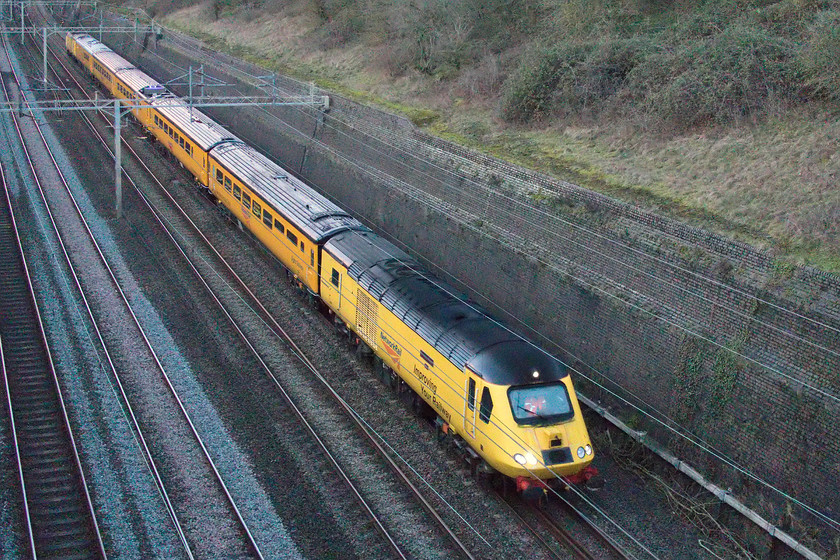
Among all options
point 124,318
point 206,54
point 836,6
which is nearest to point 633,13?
point 836,6

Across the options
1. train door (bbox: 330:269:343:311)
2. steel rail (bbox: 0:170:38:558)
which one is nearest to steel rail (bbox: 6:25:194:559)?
steel rail (bbox: 0:170:38:558)

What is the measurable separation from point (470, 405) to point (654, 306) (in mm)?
4268

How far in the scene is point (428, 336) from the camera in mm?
13789

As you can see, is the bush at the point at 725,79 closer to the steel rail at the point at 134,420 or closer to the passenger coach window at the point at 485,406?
the passenger coach window at the point at 485,406

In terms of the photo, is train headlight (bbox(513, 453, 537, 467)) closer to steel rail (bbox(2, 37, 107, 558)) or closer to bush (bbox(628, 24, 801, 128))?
steel rail (bbox(2, 37, 107, 558))

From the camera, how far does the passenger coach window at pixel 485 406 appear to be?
40.1 feet

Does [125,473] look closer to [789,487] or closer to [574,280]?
[574,280]

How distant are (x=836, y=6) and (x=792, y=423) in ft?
39.3

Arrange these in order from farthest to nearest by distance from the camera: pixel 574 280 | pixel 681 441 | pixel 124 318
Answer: pixel 124 318
pixel 574 280
pixel 681 441

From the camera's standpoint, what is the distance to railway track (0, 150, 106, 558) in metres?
11.6

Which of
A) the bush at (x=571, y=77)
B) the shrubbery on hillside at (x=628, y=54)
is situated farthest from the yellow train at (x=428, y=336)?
the shrubbery on hillside at (x=628, y=54)

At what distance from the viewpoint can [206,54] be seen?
1567 inches

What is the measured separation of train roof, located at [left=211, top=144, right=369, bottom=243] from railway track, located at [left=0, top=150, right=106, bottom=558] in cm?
616

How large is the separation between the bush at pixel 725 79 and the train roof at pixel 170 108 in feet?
44.6
